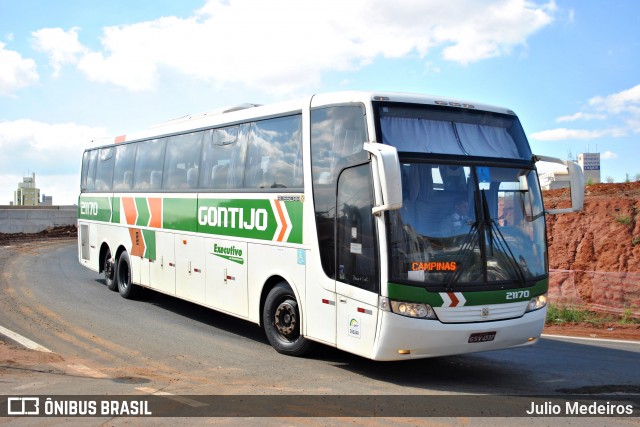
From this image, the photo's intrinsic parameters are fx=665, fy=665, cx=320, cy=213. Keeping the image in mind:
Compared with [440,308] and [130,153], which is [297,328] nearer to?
[440,308]

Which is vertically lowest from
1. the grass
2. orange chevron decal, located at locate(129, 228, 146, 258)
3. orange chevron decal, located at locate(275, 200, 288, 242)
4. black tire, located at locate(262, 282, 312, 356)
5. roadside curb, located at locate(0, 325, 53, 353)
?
the grass

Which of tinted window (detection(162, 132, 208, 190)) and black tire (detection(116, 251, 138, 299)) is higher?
tinted window (detection(162, 132, 208, 190))

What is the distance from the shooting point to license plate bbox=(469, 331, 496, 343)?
792 centimetres

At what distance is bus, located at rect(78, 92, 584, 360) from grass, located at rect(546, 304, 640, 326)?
582 cm

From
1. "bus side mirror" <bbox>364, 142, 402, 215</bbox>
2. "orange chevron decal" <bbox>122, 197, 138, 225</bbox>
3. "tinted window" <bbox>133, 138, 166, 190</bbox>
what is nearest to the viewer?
"bus side mirror" <bbox>364, 142, 402, 215</bbox>

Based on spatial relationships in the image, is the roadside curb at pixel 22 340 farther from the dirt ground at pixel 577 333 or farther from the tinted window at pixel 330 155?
the tinted window at pixel 330 155

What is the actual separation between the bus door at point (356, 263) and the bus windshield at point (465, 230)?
40cm

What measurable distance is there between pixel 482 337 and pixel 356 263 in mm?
1753

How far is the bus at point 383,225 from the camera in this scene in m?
7.73

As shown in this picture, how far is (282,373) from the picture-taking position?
8.63 metres

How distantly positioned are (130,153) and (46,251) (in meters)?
12.9

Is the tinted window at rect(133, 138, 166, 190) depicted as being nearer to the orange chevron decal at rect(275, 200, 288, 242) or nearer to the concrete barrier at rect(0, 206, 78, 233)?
the orange chevron decal at rect(275, 200, 288, 242)

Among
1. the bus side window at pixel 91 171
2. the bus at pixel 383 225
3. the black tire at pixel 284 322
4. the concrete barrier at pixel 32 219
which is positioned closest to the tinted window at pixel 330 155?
the bus at pixel 383 225

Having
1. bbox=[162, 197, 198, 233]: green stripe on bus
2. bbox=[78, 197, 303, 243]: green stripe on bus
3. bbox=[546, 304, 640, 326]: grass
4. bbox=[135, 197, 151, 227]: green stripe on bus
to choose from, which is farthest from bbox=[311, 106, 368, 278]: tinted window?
bbox=[546, 304, 640, 326]: grass
